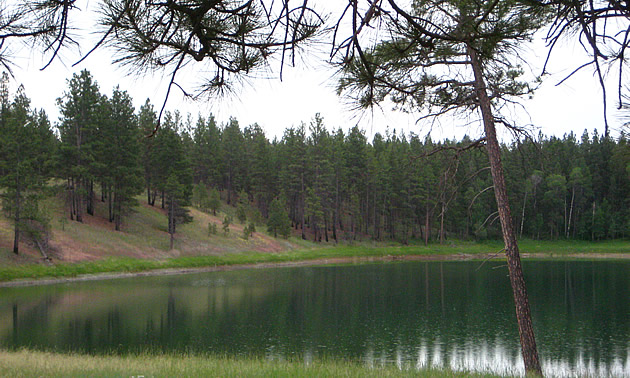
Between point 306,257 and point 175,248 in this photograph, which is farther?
point 306,257

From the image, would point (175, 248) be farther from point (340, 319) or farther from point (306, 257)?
point (340, 319)

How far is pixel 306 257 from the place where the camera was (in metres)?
53.8

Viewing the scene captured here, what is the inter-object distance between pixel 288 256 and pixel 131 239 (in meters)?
15.4

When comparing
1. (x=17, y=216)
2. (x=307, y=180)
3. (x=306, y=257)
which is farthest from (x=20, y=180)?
(x=307, y=180)

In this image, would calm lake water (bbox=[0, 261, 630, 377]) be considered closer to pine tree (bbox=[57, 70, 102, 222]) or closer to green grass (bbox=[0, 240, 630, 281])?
green grass (bbox=[0, 240, 630, 281])

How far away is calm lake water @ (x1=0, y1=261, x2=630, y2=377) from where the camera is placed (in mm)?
16781

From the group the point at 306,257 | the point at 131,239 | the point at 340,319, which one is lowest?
the point at 340,319

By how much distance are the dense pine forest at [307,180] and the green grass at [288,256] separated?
365 centimetres

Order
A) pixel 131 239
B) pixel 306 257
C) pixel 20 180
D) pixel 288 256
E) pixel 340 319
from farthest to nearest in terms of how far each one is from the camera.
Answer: pixel 306 257
pixel 288 256
pixel 131 239
pixel 20 180
pixel 340 319

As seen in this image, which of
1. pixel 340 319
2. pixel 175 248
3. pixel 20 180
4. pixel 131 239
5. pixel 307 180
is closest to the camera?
pixel 340 319

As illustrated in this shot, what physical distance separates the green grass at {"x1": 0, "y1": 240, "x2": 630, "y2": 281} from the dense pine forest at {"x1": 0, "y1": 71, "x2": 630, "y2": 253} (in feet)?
12.0

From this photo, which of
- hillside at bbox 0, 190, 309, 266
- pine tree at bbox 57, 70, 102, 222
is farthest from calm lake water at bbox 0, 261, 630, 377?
pine tree at bbox 57, 70, 102, 222

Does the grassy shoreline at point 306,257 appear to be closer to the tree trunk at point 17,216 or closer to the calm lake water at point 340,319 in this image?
the tree trunk at point 17,216

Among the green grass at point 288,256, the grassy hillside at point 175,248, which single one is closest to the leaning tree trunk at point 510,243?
the grassy hillside at point 175,248
